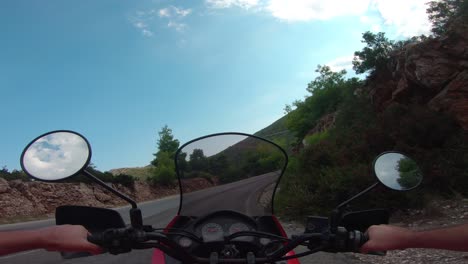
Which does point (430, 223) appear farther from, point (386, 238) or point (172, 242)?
point (172, 242)

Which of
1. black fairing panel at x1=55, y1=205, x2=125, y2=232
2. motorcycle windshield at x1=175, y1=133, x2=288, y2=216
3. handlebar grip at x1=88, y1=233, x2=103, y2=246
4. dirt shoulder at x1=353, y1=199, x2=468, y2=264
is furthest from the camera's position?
dirt shoulder at x1=353, y1=199, x2=468, y2=264

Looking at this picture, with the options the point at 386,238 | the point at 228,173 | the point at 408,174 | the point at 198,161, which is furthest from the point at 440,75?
the point at 386,238

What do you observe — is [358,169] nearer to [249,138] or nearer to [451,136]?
[451,136]

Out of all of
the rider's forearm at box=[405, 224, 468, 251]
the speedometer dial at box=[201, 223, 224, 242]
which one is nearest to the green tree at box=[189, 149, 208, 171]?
the speedometer dial at box=[201, 223, 224, 242]

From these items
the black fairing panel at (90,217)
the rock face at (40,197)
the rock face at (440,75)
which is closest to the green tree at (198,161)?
the black fairing panel at (90,217)

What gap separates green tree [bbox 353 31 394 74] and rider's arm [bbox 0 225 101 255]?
30015 millimetres

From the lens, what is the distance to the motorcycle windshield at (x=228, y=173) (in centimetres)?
292

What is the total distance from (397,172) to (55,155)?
211cm

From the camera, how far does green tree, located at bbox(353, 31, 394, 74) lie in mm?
30670

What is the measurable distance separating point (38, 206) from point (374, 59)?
81.0 feet

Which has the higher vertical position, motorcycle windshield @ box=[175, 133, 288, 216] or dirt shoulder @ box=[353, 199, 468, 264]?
motorcycle windshield @ box=[175, 133, 288, 216]

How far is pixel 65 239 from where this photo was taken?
5.83ft

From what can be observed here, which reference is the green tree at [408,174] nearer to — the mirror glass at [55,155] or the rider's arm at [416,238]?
the rider's arm at [416,238]

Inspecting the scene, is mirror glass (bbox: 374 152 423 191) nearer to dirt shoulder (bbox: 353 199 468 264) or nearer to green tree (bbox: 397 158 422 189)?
green tree (bbox: 397 158 422 189)
